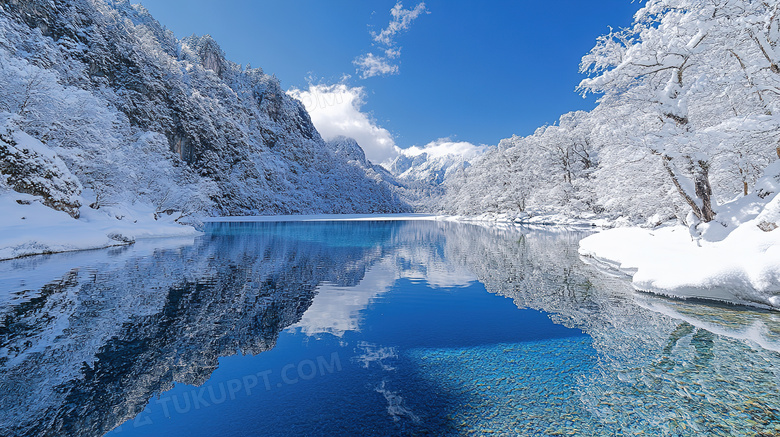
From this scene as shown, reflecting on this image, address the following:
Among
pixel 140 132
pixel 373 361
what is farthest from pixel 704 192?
pixel 140 132

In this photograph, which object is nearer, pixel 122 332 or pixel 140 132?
pixel 122 332

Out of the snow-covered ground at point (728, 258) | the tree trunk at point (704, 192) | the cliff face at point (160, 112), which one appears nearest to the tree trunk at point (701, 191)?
the tree trunk at point (704, 192)

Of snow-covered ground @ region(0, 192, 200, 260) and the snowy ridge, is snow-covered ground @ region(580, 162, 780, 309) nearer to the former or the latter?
snow-covered ground @ region(0, 192, 200, 260)

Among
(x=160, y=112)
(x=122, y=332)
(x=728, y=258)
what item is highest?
(x=160, y=112)

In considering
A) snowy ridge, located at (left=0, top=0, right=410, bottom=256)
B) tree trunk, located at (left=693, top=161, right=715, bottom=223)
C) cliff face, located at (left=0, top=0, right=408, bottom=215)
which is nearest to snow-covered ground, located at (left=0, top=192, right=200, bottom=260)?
snowy ridge, located at (left=0, top=0, right=410, bottom=256)

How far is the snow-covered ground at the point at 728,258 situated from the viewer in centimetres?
908

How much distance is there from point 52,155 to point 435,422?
1261 inches

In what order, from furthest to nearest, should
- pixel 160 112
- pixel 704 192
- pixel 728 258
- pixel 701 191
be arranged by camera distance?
pixel 160 112, pixel 701 191, pixel 704 192, pixel 728 258

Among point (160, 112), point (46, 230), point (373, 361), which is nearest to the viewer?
point (373, 361)

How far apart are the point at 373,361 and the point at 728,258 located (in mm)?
11427

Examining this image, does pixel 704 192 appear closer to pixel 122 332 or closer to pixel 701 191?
pixel 701 191

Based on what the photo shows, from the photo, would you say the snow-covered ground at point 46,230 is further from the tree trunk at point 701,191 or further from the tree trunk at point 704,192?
the tree trunk at point 704,192

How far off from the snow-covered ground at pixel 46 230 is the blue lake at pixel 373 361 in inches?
281

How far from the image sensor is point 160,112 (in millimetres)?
85812
